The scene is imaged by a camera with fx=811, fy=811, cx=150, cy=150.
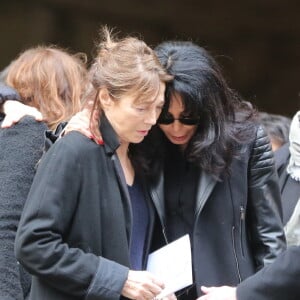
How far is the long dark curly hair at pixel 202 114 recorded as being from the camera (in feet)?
8.30

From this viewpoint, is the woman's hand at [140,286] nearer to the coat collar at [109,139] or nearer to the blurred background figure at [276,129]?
the coat collar at [109,139]

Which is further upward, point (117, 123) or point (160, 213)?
point (117, 123)

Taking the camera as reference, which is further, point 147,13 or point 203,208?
point 147,13

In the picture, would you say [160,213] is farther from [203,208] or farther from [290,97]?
[290,97]

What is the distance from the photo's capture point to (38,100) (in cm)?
289

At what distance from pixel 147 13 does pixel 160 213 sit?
220 inches

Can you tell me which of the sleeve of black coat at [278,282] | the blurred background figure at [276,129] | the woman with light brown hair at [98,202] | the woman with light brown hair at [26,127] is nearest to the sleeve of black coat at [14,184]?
the woman with light brown hair at [26,127]

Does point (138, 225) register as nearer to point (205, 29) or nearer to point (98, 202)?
point (98, 202)

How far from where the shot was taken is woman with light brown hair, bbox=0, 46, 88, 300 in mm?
2506

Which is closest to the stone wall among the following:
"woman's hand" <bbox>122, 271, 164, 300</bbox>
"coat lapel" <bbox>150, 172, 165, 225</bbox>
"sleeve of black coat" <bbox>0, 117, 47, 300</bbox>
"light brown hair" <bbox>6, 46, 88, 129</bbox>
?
"light brown hair" <bbox>6, 46, 88, 129</bbox>

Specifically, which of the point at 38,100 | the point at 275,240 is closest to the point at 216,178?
the point at 275,240

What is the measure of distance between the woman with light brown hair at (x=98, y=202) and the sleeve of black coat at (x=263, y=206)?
432 mm

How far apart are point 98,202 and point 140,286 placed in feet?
0.85

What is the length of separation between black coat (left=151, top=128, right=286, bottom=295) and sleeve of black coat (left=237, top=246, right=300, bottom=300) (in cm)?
21
